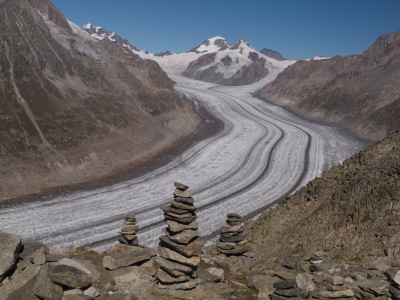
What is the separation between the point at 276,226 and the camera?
63.2 ft

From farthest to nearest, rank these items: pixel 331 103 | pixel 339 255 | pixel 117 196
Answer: pixel 331 103, pixel 117 196, pixel 339 255

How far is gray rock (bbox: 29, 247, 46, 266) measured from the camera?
38.6 feet

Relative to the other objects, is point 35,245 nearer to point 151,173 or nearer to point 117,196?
point 117,196

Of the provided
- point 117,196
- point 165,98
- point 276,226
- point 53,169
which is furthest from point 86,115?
point 276,226

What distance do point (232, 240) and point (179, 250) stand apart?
6.21 meters

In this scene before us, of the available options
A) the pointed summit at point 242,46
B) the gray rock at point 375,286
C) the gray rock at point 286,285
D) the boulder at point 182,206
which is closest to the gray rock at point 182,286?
the boulder at point 182,206

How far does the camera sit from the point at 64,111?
134 feet

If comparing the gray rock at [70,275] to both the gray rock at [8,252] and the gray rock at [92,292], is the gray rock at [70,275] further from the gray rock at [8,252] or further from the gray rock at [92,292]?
the gray rock at [8,252]

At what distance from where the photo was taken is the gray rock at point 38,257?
38.6ft

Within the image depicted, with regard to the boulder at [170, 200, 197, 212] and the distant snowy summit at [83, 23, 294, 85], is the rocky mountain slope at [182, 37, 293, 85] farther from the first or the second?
the boulder at [170, 200, 197, 212]

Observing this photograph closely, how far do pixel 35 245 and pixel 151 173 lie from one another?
1000 inches

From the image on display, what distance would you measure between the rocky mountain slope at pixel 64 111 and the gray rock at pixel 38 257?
2037 centimetres

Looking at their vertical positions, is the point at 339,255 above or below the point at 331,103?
below

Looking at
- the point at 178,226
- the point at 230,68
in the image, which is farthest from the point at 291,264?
the point at 230,68
